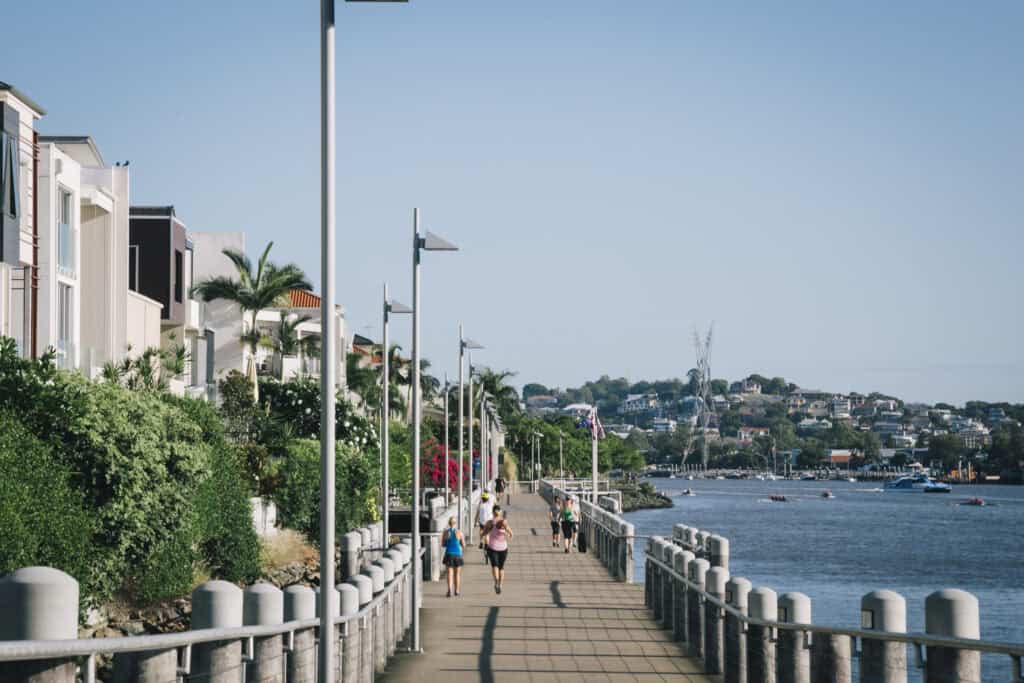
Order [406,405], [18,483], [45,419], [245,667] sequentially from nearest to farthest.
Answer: [245,667] → [18,483] → [45,419] → [406,405]

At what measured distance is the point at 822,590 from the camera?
6197cm

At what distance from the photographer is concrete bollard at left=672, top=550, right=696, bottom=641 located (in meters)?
21.4

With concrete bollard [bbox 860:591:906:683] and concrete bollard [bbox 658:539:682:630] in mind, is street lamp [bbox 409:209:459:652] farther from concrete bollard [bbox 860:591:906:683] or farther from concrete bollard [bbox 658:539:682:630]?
concrete bollard [bbox 860:591:906:683]

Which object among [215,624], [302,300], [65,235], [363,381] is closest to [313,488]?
[65,235]

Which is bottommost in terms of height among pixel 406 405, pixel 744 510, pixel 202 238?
pixel 744 510

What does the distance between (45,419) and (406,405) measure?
93.2 m

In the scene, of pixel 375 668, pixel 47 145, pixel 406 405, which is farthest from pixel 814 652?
pixel 406 405

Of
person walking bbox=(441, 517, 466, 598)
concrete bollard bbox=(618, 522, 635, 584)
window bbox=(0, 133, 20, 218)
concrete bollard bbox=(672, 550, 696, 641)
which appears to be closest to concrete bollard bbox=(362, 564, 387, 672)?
concrete bollard bbox=(672, 550, 696, 641)

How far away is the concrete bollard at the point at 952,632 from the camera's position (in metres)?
11.0

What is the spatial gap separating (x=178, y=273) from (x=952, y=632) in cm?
4971

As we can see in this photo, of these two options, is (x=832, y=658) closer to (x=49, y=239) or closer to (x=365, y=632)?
(x=365, y=632)

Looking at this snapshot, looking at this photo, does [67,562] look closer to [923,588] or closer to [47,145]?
[47,145]

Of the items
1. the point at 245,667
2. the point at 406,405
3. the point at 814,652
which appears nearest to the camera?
the point at 245,667

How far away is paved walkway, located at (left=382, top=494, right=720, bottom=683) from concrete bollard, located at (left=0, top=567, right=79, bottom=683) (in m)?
9.64
